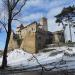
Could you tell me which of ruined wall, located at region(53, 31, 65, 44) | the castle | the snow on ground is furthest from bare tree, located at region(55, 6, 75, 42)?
the snow on ground

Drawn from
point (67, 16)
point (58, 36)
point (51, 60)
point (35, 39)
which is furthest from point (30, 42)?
point (51, 60)

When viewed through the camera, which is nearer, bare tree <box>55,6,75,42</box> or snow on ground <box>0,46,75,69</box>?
snow on ground <box>0,46,75,69</box>

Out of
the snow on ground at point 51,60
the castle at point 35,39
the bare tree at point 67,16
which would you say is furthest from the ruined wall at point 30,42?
the bare tree at point 67,16

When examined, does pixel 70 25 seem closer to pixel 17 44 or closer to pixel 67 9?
pixel 67 9

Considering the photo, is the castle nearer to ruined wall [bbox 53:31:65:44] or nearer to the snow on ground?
ruined wall [bbox 53:31:65:44]

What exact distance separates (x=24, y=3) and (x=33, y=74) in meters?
12.4

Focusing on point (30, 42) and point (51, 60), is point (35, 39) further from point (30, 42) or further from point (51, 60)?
point (51, 60)

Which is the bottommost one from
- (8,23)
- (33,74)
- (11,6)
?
(33,74)

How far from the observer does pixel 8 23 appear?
70.3 feet

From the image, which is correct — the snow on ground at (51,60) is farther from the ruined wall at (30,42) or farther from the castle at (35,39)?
the castle at (35,39)

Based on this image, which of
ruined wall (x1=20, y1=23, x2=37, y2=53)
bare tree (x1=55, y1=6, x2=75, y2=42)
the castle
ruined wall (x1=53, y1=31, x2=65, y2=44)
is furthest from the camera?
ruined wall (x1=53, y1=31, x2=65, y2=44)

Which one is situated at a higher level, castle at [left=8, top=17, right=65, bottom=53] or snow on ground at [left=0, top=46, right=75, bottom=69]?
castle at [left=8, top=17, right=65, bottom=53]

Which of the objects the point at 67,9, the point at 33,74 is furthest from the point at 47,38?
the point at 33,74

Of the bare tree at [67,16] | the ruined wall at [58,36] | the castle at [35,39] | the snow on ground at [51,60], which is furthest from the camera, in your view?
the ruined wall at [58,36]
